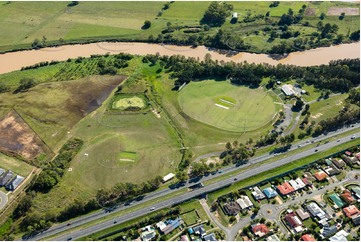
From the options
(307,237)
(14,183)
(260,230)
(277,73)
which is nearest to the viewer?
(307,237)

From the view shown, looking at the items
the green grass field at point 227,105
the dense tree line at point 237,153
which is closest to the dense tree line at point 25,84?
the green grass field at point 227,105

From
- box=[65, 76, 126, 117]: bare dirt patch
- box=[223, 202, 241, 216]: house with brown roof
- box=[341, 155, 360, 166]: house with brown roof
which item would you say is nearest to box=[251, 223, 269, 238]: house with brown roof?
box=[223, 202, 241, 216]: house with brown roof

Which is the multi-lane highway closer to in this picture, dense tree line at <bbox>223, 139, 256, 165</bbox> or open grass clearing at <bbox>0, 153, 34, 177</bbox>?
dense tree line at <bbox>223, 139, 256, 165</bbox>

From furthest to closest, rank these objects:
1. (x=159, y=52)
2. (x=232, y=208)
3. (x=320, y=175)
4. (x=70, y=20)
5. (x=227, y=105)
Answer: (x=70, y=20) → (x=159, y=52) → (x=227, y=105) → (x=320, y=175) → (x=232, y=208)

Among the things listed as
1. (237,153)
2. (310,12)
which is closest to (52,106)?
(237,153)

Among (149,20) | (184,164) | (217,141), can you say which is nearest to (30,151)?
(184,164)

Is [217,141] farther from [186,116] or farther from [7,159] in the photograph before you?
[7,159]

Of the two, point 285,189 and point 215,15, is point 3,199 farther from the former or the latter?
point 215,15

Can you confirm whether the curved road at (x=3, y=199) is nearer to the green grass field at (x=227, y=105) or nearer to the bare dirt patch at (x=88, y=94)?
the bare dirt patch at (x=88, y=94)
